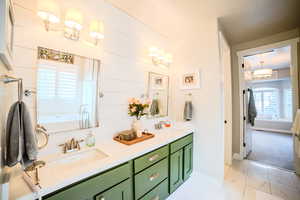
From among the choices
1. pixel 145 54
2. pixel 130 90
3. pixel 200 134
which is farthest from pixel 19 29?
pixel 200 134

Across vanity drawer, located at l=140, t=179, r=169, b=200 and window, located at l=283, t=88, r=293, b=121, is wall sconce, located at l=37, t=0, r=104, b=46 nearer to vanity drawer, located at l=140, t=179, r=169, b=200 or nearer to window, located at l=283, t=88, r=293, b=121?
vanity drawer, located at l=140, t=179, r=169, b=200

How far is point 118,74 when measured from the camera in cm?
170

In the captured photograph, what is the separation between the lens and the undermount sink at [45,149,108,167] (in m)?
1.08

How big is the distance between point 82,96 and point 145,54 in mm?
1261

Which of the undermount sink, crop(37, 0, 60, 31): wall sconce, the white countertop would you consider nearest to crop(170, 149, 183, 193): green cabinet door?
the white countertop

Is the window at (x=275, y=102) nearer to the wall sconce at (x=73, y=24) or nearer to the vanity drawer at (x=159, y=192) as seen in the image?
the vanity drawer at (x=159, y=192)

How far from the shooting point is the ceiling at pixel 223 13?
166 cm

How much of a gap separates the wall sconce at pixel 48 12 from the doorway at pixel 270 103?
135 inches

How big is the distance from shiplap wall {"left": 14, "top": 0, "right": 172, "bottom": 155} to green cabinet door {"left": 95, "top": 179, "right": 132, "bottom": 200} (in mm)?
640

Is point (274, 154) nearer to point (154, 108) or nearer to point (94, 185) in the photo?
point (154, 108)

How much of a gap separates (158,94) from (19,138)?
1.91m

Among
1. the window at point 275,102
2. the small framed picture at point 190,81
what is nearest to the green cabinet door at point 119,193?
the small framed picture at point 190,81

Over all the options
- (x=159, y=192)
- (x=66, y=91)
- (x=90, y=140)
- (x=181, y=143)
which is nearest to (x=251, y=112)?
(x=181, y=143)

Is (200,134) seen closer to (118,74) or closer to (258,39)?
(118,74)
